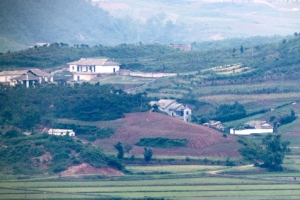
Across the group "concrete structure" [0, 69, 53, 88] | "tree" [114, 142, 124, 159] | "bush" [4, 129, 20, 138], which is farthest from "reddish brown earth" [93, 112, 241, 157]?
"concrete structure" [0, 69, 53, 88]

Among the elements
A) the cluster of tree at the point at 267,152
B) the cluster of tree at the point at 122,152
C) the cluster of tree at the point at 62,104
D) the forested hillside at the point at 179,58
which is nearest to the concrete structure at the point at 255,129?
the cluster of tree at the point at 62,104

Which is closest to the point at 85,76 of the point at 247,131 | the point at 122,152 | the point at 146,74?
the point at 146,74

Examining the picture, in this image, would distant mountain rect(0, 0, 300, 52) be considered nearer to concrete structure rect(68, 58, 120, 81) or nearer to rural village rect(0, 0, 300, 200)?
rural village rect(0, 0, 300, 200)

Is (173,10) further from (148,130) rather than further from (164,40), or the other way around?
(148,130)

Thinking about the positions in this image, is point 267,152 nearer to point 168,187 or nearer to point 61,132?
point 168,187

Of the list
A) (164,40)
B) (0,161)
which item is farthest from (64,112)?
(164,40)
